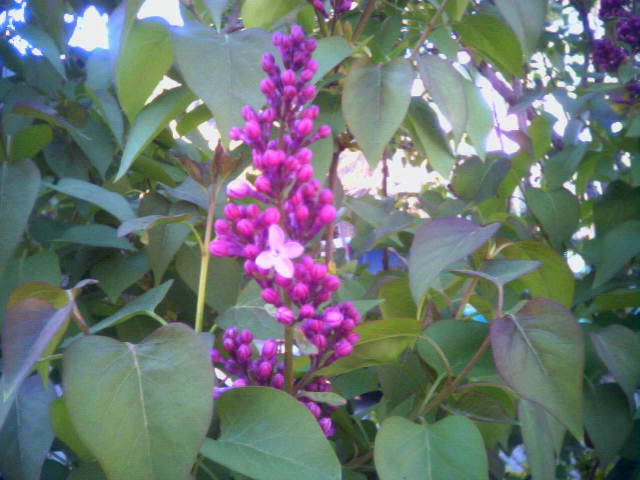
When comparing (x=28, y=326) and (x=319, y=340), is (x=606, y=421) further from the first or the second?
(x=28, y=326)

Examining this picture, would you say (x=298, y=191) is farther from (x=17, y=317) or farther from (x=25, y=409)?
(x=25, y=409)

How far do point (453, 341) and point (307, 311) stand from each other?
190 millimetres

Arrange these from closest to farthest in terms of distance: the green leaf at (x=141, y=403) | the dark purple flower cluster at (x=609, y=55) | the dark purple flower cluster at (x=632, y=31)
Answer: the green leaf at (x=141, y=403) → the dark purple flower cluster at (x=632, y=31) → the dark purple flower cluster at (x=609, y=55)

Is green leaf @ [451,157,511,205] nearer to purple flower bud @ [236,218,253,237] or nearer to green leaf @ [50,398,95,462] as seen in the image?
purple flower bud @ [236,218,253,237]

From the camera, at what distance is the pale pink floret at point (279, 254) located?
50 centimetres

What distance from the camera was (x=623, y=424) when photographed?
807 millimetres

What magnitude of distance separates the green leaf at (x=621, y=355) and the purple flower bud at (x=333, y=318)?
36 cm

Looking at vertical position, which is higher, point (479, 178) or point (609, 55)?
point (609, 55)

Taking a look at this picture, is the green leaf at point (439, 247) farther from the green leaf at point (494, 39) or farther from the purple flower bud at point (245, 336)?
the green leaf at point (494, 39)

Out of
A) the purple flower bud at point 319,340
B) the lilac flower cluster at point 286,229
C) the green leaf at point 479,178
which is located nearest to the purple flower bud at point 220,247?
the lilac flower cluster at point 286,229

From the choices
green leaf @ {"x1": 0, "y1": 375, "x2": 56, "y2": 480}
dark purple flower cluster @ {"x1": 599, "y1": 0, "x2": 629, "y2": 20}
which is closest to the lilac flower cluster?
green leaf @ {"x1": 0, "y1": 375, "x2": 56, "y2": 480}

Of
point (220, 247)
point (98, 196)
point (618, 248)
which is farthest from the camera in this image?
point (618, 248)

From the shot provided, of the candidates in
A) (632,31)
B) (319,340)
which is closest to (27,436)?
(319,340)

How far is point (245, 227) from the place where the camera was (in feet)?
1.75
